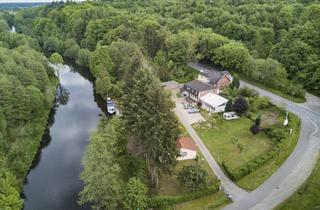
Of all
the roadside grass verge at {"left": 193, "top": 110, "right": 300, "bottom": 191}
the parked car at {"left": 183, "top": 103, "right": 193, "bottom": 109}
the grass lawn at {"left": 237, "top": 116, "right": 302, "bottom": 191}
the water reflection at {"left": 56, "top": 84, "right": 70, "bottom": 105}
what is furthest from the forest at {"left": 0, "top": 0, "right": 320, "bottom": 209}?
the parked car at {"left": 183, "top": 103, "right": 193, "bottom": 109}

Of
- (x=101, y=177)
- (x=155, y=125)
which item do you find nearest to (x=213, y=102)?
(x=155, y=125)

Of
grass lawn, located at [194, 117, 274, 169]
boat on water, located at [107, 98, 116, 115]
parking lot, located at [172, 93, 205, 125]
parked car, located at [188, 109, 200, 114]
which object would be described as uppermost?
grass lawn, located at [194, 117, 274, 169]

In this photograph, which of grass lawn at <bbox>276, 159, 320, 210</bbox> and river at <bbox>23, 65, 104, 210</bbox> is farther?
river at <bbox>23, 65, 104, 210</bbox>

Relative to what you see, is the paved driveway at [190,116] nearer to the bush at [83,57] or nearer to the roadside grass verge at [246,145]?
the roadside grass verge at [246,145]

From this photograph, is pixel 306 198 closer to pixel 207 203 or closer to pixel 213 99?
pixel 207 203

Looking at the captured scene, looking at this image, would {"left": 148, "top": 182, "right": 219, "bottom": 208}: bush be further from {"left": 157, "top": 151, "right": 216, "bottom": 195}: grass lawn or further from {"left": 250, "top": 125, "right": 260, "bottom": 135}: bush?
{"left": 250, "top": 125, "right": 260, "bottom": 135}: bush

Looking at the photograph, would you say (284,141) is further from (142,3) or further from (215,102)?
(142,3)
